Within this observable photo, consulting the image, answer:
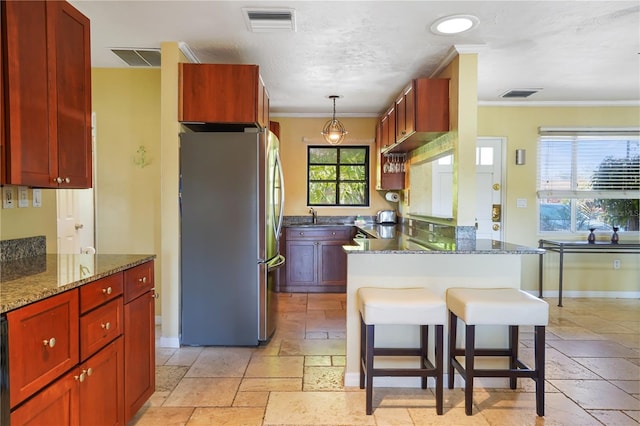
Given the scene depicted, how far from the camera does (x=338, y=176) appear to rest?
18.5 ft

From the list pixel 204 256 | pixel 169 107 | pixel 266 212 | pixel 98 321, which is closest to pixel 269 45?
pixel 169 107

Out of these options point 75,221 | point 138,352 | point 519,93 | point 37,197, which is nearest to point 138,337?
point 138,352

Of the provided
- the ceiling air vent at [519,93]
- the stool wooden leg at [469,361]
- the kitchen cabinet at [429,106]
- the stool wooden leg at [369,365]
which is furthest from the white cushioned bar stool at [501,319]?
the ceiling air vent at [519,93]

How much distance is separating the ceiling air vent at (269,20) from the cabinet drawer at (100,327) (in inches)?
76.7

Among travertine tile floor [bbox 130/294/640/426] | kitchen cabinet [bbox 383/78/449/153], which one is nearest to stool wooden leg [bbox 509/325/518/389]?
travertine tile floor [bbox 130/294/640/426]

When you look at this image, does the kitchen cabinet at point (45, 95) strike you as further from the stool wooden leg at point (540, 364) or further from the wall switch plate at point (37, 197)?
the stool wooden leg at point (540, 364)

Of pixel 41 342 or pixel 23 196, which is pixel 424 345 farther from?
pixel 23 196

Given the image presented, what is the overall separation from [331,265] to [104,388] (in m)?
3.57

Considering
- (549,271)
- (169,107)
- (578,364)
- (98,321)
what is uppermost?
(169,107)

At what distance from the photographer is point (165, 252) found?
310 centimetres

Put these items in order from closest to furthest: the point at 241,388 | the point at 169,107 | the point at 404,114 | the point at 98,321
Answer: the point at 98,321, the point at 241,388, the point at 169,107, the point at 404,114

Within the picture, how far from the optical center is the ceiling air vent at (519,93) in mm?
4220

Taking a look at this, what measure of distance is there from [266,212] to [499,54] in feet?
7.80

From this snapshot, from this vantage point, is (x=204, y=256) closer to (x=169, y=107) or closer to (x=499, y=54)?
(x=169, y=107)
